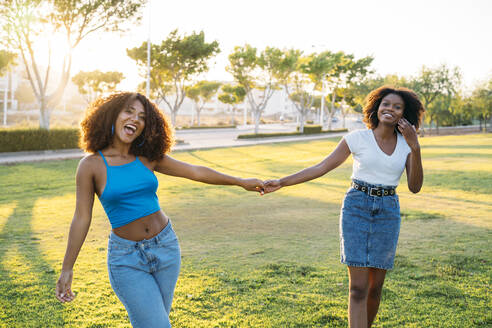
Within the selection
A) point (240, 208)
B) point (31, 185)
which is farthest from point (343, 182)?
point (31, 185)

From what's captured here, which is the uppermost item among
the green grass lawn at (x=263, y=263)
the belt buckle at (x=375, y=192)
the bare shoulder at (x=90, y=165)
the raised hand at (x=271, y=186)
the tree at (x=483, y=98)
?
the tree at (x=483, y=98)

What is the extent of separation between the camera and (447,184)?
1338 centimetres

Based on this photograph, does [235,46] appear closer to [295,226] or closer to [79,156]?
[79,156]

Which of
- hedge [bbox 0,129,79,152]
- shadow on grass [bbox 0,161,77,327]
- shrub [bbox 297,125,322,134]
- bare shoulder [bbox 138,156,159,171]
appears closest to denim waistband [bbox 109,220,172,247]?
bare shoulder [bbox 138,156,159,171]

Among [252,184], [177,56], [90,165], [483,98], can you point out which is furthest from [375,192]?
[483,98]

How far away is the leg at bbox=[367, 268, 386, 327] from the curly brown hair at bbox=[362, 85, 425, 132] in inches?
46.0

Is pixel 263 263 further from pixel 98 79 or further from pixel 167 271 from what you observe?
pixel 98 79

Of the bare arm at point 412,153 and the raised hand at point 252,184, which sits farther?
the raised hand at point 252,184

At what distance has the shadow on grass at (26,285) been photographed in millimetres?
4230

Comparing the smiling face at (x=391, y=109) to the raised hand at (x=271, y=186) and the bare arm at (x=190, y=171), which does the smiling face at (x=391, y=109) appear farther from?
Result: the bare arm at (x=190, y=171)

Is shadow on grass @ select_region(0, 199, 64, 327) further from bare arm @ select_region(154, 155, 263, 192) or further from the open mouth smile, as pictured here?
the open mouth smile

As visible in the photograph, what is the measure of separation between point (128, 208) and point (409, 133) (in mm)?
2111

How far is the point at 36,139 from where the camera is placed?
22.5 meters

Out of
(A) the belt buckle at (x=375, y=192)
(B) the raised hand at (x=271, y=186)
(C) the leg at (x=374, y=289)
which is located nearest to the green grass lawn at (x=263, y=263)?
(C) the leg at (x=374, y=289)
